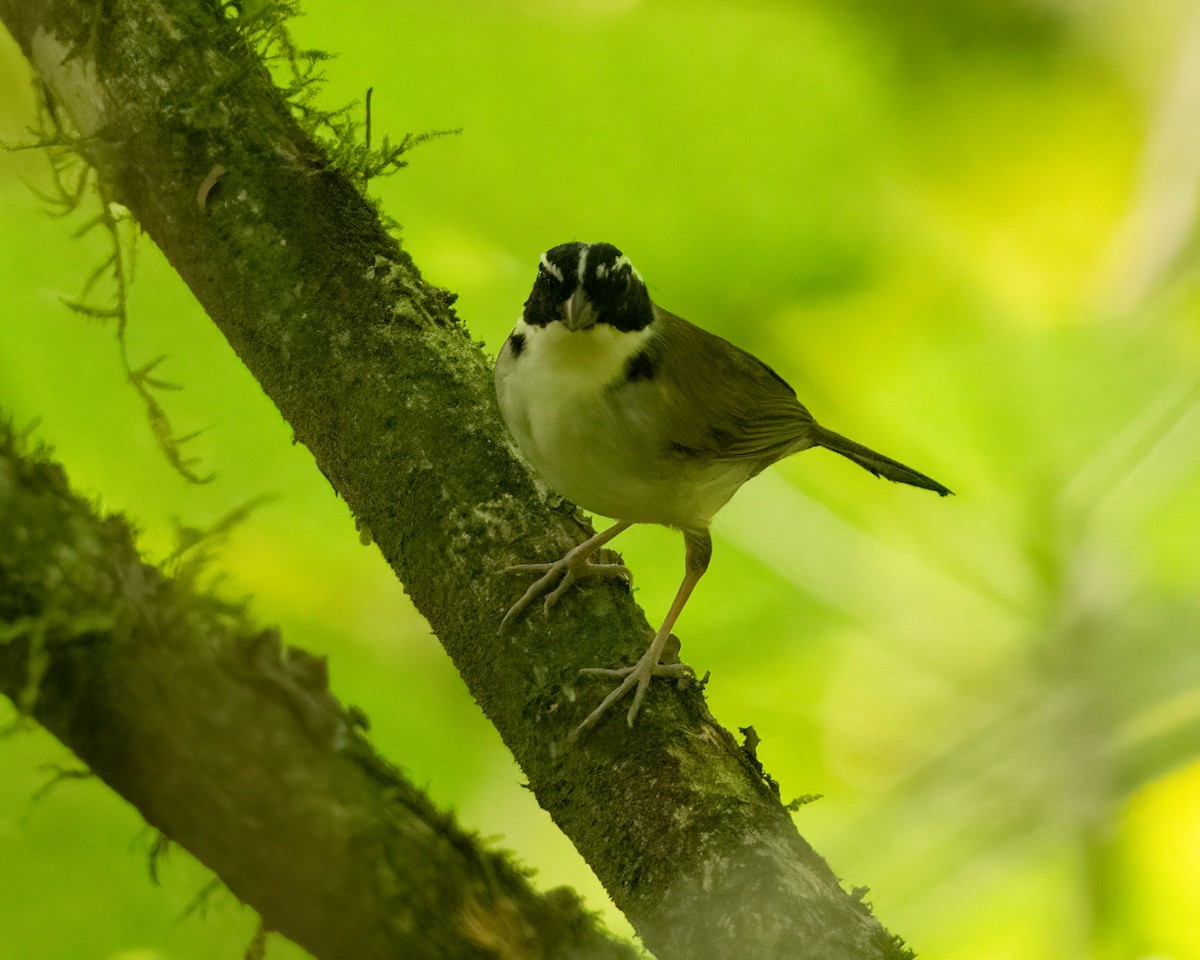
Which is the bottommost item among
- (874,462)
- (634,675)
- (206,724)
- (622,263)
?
(206,724)

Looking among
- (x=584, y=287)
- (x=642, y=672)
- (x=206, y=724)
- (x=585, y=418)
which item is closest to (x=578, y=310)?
(x=584, y=287)

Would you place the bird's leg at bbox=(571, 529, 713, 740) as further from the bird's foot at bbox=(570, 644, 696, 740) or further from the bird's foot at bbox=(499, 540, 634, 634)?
the bird's foot at bbox=(499, 540, 634, 634)

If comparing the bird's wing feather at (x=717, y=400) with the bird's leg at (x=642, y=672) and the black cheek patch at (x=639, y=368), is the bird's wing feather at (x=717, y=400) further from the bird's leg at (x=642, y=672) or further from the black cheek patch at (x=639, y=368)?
the bird's leg at (x=642, y=672)

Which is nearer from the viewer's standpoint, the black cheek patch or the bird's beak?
the bird's beak

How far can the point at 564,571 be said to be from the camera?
1.71 metres

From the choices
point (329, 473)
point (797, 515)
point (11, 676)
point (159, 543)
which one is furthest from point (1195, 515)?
point (11, 676)

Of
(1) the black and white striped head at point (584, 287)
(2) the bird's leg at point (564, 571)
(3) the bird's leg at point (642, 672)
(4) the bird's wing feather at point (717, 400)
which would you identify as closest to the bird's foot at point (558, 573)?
(2) the bird's leg at point (564, 571)

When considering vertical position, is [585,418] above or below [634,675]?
above

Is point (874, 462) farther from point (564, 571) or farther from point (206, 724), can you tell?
point (206, 724)

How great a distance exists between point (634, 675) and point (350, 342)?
745 mm

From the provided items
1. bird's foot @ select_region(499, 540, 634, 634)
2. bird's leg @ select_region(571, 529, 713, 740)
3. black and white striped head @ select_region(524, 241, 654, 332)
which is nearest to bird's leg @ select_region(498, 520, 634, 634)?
bird's foot @ select_region(499, 540, 634, 634)

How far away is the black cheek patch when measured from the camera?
67.4 inches

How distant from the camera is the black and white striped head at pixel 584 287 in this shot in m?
1.61

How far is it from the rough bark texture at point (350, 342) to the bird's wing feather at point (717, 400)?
0.29m
